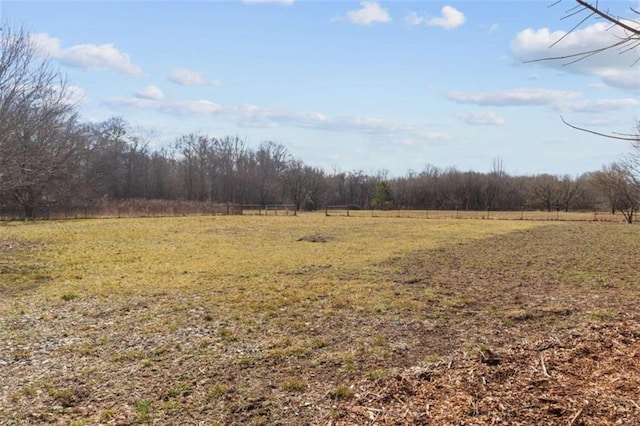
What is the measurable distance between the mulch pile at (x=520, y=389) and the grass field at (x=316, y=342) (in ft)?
0.06

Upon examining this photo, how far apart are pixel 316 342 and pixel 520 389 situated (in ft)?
9.91

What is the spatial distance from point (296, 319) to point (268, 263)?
6.35m

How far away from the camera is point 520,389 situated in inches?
146

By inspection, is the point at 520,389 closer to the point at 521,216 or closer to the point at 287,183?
the point at 521,216

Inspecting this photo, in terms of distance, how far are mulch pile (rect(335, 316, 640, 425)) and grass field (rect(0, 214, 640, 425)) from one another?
0.02 m

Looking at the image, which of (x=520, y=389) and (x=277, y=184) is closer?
(x=520, y=389)

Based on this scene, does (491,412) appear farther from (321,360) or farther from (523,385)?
(321,360)

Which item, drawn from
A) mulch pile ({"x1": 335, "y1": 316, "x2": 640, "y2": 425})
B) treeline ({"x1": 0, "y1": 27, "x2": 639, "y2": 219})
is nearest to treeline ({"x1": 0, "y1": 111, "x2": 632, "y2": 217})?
treeline ({"x1": 0, "y1": 27, "x2": 639, "y2": 219})

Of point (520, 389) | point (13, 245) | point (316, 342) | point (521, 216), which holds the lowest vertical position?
Result: point (316, 342)

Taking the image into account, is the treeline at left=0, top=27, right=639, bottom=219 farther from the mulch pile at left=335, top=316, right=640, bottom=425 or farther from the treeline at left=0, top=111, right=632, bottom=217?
the mulch pile at left=335, top=316, right=640, bottom=425

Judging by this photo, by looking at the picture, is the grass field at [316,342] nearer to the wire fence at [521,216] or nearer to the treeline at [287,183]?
the wire fence at [521,216]

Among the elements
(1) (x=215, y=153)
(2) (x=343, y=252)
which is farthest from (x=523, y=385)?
(1) (x=215, y=153)

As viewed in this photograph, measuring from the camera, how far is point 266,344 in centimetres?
620

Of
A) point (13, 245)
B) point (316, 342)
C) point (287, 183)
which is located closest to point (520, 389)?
point (316, 342)
